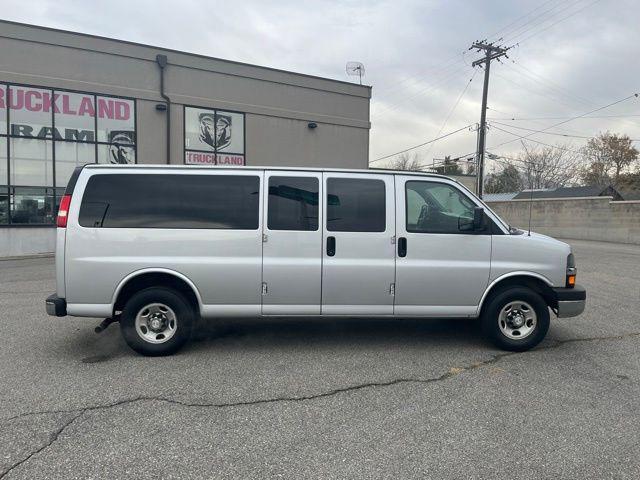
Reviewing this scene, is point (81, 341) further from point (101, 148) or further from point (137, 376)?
point (101, 148)

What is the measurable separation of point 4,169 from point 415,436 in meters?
17.2

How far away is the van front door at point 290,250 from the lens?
4930mm

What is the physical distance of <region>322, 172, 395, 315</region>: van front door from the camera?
16.3ft

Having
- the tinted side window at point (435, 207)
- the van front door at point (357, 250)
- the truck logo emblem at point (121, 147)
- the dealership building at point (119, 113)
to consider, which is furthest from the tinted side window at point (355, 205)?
the truck logo emblem at point (121, 147)

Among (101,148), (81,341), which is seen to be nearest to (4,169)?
(101,148)

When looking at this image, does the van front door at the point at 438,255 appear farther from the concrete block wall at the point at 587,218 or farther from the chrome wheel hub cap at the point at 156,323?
the concrete block wall at the point at 587,218

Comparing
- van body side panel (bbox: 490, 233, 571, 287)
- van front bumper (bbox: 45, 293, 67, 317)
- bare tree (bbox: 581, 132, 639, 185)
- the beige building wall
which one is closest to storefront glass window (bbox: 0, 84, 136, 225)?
the beige building wall

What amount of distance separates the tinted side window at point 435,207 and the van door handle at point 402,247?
13 cm

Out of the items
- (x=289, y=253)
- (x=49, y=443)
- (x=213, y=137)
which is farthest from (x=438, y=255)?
(x=213, y=137)

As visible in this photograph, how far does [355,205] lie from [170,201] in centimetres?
201

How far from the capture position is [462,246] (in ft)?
16.6

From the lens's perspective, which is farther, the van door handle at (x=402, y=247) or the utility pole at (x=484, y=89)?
the utility pole at (x=484, y=89)

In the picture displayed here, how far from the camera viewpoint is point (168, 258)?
482 centimetres

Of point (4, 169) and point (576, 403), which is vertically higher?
point (4, 169)
